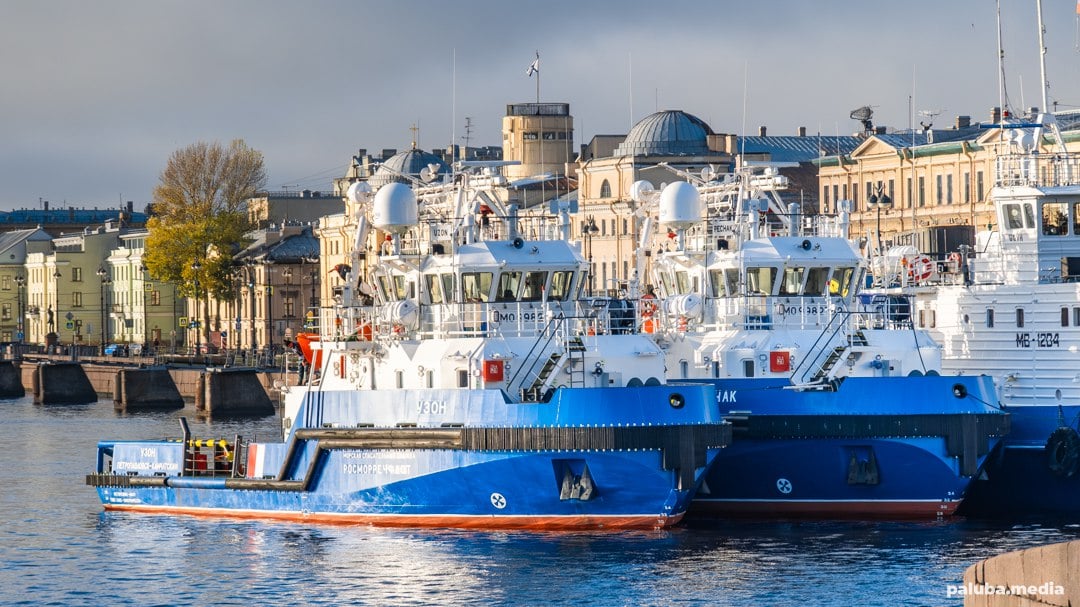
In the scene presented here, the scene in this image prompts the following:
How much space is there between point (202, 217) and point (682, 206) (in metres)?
85.6

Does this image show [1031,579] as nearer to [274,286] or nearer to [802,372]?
[802,372]

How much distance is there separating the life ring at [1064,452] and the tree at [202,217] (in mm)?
89255

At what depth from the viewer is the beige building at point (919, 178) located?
98.2 m

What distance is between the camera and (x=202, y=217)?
132625 millimetres

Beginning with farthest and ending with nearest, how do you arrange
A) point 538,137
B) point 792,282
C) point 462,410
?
1. point 538,137
2. point 792,282
3. point 462,410

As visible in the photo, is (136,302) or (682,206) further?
(136,302)

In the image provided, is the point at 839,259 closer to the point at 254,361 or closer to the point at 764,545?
the point at 764,545


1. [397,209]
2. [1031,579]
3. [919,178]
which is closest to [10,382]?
[919,178]

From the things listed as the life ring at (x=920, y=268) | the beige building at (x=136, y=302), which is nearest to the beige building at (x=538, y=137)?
the beige building at (x=136, y=302)

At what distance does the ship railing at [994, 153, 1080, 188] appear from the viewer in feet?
164

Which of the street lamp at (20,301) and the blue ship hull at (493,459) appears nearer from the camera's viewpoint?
the blue ship hull at (493,459)

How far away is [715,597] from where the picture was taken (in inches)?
1452

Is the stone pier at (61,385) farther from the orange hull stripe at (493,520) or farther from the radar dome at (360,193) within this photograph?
the orange hull stripe at (493,520)

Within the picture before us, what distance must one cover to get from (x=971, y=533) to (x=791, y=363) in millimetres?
5923
